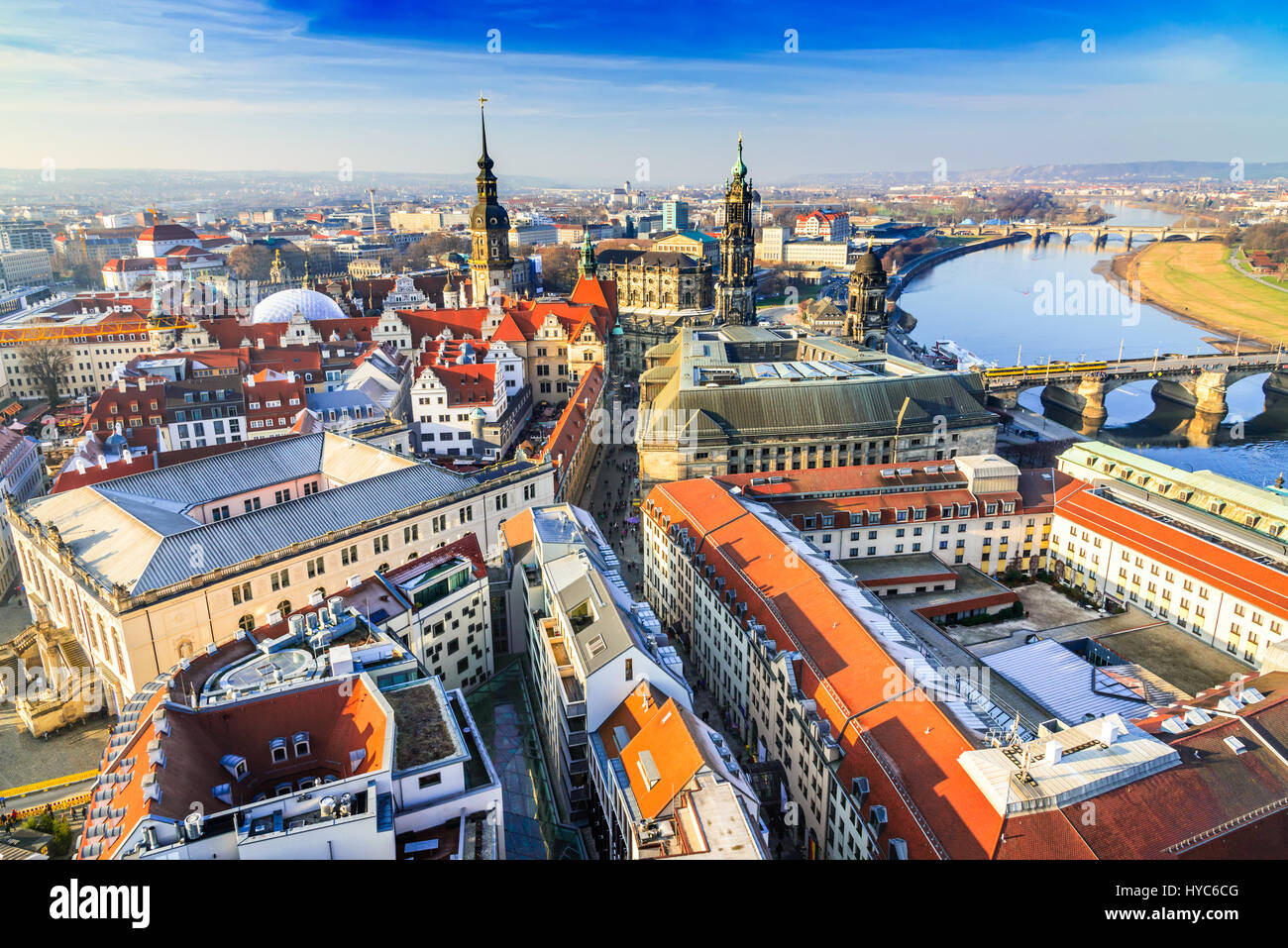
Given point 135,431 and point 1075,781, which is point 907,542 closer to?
point 1075,781

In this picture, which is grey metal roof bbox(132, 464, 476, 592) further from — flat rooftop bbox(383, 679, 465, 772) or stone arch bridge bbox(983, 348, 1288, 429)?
stone arch bridge bbox(983, 348, 1288, 429)

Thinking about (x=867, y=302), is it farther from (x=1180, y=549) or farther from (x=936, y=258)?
(x=936, y=258)

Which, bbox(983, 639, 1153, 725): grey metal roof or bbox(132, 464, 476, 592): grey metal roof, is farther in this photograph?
bbox(132, 464, 476, 592): grey metal roof

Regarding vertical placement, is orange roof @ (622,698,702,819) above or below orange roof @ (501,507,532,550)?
below

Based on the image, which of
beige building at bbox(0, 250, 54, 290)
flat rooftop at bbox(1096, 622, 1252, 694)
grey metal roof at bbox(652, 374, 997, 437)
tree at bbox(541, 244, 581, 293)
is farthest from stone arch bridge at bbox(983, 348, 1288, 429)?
beige building at bbox(0, 250, 54, 290)

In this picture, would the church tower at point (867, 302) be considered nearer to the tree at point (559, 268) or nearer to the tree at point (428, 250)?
the tree at point (559, 268)

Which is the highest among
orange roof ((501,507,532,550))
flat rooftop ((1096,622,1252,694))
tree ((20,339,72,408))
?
tree ((20,339,72,408))
